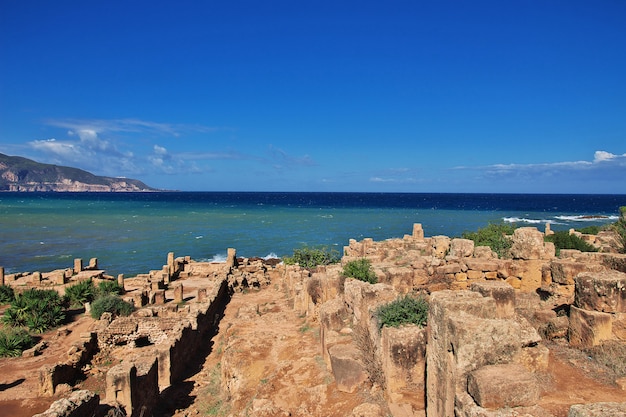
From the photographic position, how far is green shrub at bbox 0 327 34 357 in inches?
567

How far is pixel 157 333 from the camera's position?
15820mm

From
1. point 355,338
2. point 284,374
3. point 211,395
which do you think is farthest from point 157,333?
point 355,338

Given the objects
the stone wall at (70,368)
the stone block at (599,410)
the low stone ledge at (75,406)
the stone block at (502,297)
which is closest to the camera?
the stone block at (599,410)

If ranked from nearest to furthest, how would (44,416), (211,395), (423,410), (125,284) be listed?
(423,410) → (44,416) → (211,395) → (125,284)

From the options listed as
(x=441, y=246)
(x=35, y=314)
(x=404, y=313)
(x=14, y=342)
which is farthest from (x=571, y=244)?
(x=35, y=314)

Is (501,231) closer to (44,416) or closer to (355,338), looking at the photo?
(355,338)

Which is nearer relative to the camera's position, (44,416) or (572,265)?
(44,416)

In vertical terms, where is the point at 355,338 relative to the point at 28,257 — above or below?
above

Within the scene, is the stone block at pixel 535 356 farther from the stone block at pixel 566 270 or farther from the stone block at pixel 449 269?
the stone block at pixel 449 269

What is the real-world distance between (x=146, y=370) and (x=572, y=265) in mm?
9971

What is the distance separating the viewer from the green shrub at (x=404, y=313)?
677 centimetres

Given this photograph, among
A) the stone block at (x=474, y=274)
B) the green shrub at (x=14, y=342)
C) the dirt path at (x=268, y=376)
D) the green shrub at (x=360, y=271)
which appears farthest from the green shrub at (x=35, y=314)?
the stone block at (x=474, y=274)

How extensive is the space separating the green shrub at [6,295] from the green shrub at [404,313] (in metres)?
21.0

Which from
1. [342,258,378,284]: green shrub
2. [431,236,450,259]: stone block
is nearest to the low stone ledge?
[342,258,378,284]: green shrub
